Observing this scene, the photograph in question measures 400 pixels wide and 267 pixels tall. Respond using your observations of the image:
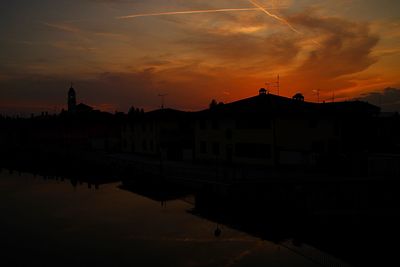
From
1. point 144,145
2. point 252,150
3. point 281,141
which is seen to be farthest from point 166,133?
point 281,141

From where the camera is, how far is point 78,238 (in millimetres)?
25641

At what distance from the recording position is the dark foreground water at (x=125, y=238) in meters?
21.3

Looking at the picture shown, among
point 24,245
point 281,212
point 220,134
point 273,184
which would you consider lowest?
point 24,245

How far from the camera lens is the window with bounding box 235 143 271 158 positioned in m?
37.4

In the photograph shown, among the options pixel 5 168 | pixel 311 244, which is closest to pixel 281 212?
pixel 311 244

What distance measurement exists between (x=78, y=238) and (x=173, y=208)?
9.39 m

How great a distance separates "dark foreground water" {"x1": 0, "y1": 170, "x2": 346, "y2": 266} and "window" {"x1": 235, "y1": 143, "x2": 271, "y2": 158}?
8184 millimetres

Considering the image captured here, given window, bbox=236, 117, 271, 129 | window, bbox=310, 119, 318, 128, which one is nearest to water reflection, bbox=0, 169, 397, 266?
window, bbox=236, 117, 271, 129

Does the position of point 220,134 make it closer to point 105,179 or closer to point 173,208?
point 173,208

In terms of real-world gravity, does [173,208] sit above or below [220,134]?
below

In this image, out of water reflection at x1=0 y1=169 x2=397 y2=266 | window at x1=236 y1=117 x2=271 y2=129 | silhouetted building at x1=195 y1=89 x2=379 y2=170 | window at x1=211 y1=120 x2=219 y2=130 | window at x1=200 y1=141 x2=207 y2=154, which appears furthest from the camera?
window at x1=200 y1=141 x2=207 y2=154

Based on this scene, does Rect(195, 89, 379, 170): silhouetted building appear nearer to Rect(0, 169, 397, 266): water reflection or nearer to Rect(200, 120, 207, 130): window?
Rect(200, 120, 207, 130): window

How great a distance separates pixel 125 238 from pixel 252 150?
18256 mm

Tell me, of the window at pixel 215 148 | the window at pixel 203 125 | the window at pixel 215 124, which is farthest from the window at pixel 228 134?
the window at pixel 203 125
